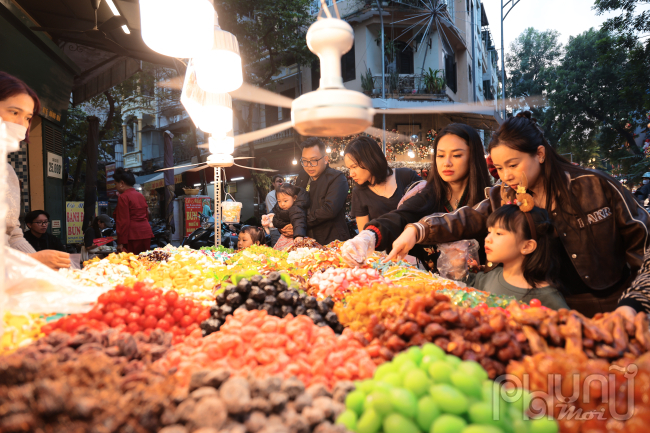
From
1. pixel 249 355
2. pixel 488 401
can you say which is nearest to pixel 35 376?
pixel 249 355

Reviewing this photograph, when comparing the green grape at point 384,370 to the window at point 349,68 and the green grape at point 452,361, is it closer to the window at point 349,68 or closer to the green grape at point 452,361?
the green grape at point 452,361

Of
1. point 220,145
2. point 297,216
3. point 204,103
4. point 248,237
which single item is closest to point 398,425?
point 204,103

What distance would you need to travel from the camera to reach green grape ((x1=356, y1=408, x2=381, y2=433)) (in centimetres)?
84

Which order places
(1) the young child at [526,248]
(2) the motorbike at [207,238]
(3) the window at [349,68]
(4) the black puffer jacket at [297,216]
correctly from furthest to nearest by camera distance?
(3) the window at [349,68] < (2) the motorbike at [207,238] < (4) the black puffer jacket at [297,216] < (1) the young child at [526,248]

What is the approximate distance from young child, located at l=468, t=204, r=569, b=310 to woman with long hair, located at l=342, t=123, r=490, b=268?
334 mm

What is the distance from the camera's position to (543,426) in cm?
80

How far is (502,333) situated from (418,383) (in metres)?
0.42

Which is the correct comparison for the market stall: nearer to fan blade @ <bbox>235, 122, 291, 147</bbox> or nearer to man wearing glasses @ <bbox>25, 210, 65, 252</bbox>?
fan blade @ <bbox>235, 122, 291, 147</bbox>

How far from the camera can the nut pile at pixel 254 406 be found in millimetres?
789

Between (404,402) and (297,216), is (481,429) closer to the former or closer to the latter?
(404,402)

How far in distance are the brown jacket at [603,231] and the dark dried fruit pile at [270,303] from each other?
4.40ft

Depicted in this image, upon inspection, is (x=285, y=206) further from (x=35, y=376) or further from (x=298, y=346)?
(x=35, y=376)

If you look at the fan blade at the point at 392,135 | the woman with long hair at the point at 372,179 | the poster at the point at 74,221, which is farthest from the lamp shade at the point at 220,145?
the fan blade at the point at 392,135

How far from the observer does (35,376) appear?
2.86 ft
